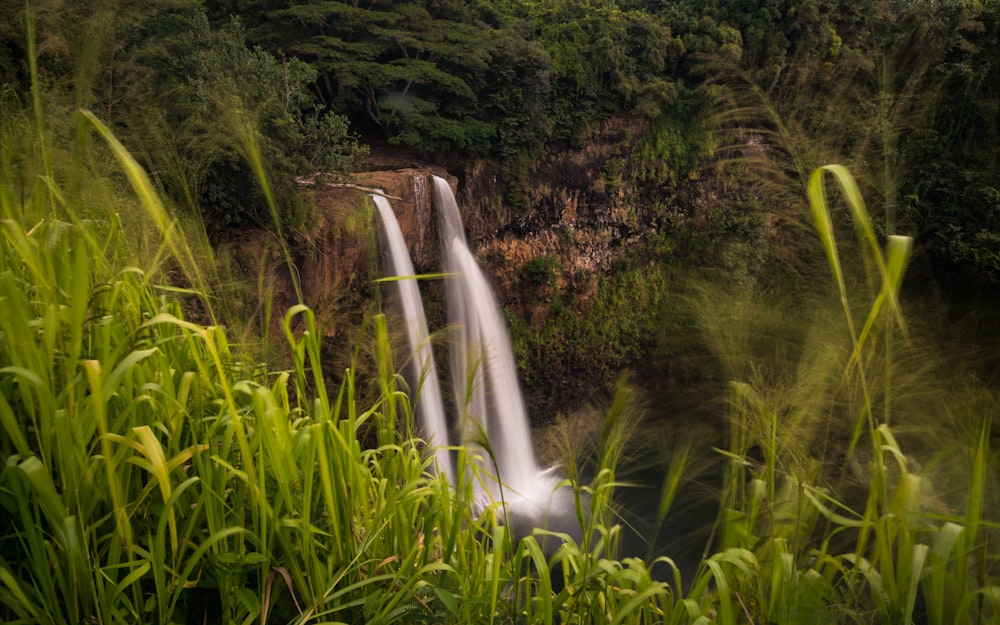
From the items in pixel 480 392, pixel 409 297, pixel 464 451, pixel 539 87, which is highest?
pixel 539 87

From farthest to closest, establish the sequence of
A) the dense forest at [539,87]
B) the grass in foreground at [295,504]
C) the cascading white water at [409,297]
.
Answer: the cascading white water at [409,297]
the dense forest at [539,87]
the grass in foreground at [295,504]

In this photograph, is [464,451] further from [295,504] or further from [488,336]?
[488,336]

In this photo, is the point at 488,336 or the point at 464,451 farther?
the point at 488,336

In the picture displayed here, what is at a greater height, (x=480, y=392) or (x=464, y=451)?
(x=464, y=451)

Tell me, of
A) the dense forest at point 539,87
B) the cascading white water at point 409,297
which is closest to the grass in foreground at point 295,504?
the dense forest at point 539,87

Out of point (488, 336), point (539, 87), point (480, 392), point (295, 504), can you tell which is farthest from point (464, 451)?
point (539, 87)

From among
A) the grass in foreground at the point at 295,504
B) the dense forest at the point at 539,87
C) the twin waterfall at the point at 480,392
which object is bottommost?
the twin waterfall at the point at 480,392

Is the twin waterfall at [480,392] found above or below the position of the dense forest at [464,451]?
below

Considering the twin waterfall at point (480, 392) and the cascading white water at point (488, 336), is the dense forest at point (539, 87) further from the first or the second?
the cascading white water at point (488, 336)

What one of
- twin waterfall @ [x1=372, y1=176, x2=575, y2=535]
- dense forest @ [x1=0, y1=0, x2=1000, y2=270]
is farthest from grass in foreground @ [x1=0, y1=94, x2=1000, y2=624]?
twin waterfall @ [x1=372, y1=176, x2=575, y2=535]

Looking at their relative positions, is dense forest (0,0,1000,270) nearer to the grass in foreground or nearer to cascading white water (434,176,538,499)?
the grass in foreground

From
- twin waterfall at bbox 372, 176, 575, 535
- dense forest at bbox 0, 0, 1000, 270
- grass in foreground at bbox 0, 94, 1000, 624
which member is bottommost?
twin waterfall at bbox 372, 176, 575, 535

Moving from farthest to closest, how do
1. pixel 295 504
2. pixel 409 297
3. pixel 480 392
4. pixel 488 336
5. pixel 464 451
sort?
pixel 488 336, pixel 409 297, pixel 480 392, pixel 464 451, pixel 295 504

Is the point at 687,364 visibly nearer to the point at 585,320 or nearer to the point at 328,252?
the point at 328,252
